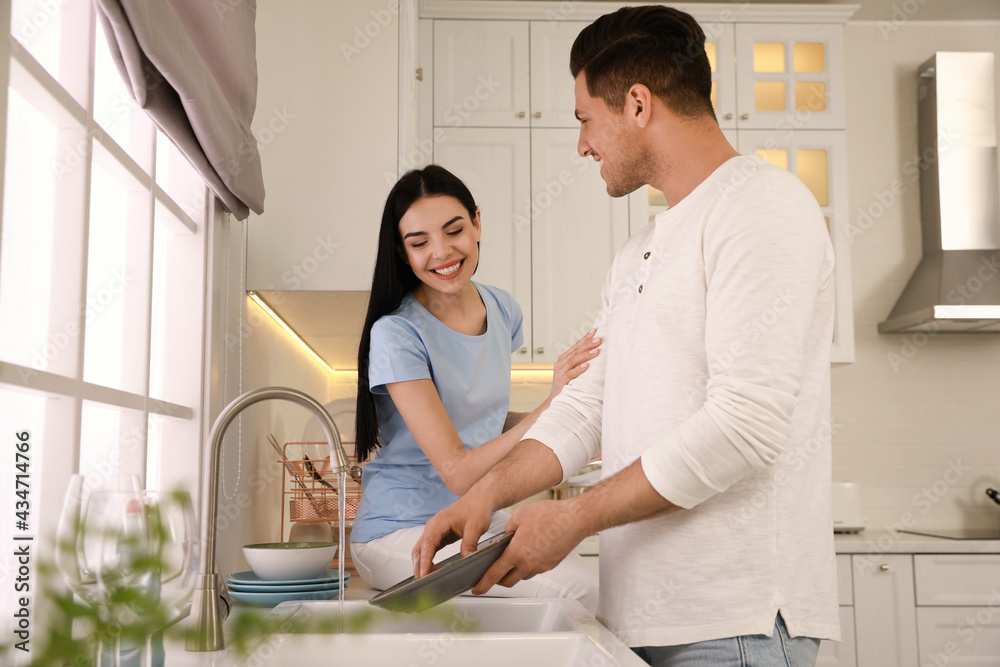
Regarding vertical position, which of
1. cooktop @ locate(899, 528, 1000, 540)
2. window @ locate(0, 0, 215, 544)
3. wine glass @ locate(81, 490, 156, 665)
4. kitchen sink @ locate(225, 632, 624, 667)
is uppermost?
window @ locate(0, 0, 215, 544)

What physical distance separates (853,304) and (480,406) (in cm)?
240

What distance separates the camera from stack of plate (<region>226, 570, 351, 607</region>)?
1.25 meters

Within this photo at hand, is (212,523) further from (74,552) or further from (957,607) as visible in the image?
(957,607)

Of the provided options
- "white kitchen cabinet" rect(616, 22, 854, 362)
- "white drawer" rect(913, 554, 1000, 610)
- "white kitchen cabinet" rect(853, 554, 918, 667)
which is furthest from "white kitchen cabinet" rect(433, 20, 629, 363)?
"white drawer" rect(913, 554, 1000, 610)

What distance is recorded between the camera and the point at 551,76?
321cm

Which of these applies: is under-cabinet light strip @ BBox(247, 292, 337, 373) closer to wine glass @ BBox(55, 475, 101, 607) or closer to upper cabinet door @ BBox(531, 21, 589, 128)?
upper cabinet door @ BBox(531, 21, 589, 128)

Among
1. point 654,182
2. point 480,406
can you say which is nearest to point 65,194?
point 654,182

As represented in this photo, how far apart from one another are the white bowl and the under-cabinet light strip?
2.59ft

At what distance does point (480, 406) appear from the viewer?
166 cm

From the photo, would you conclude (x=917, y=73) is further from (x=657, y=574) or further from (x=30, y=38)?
(x=30, y=38)

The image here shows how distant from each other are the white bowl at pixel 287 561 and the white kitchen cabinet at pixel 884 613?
2127 millimetres

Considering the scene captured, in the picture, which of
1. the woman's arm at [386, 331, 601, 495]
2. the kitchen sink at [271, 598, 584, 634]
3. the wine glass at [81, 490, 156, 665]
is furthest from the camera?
the woman's arm at [386, 331, 601, 495]

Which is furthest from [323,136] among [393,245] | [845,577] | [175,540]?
[845,577]

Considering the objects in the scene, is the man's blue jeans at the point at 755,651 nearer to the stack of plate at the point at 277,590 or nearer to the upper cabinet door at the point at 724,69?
the stack of plate at the point at 277,590
